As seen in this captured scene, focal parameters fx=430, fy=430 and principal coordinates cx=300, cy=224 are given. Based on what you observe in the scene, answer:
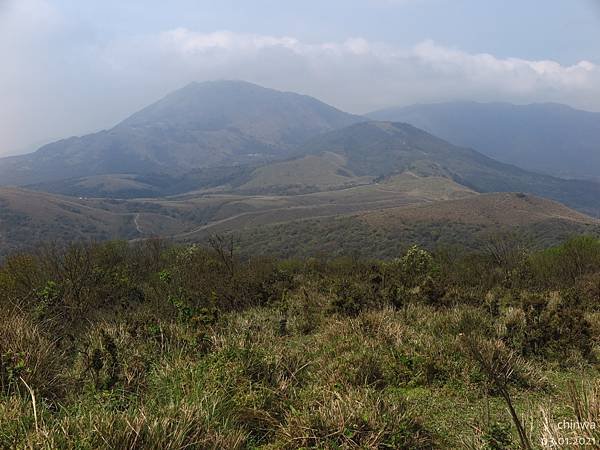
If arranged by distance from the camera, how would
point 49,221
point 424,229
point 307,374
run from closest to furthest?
point 307,374
point 424,229
point 49,221

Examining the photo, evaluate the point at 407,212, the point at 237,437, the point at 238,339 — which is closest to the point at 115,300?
the point at 238,339

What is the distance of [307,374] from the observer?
6605mm

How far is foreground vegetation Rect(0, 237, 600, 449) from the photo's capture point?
13.8 ft

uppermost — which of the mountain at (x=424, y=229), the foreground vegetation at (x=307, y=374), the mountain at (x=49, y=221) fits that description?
the foreground vegetation at (x=307, y=374)

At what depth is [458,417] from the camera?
557 centimetres

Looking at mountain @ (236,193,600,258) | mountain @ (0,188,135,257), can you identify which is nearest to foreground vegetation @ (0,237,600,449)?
mountain @ (236,193,600,258)

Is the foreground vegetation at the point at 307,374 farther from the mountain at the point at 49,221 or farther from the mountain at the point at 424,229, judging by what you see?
the mountain at the point at 49,221

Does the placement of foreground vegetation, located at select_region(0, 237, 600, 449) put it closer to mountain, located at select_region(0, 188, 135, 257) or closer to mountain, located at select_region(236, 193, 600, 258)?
mountain, located at select_region(236, 193, 600, 258)

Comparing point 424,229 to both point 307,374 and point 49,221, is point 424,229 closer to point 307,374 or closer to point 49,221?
point 307,374

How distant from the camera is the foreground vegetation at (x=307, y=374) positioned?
4.21 meters

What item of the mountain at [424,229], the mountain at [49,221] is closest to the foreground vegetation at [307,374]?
the mountain at [424,229]

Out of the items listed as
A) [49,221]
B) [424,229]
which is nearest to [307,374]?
[424,229]

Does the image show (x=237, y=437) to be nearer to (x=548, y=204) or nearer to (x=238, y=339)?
(x=238, y=339)

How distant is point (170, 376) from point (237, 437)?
1.80 metres
